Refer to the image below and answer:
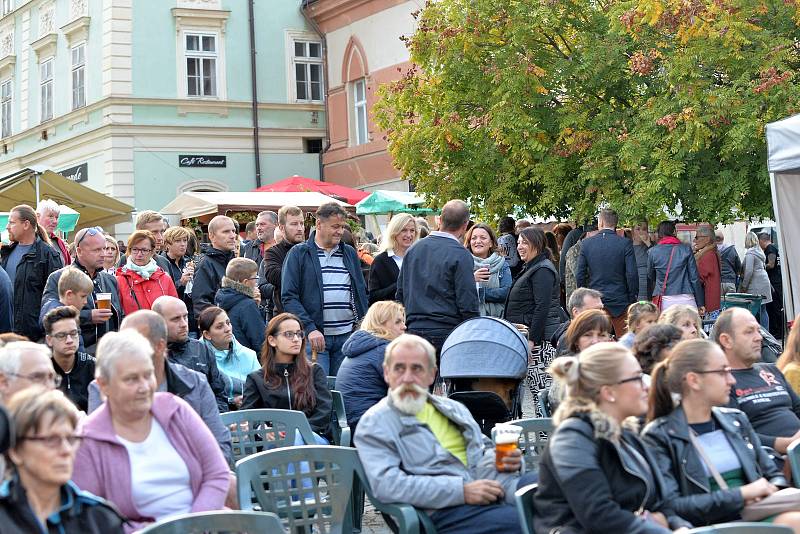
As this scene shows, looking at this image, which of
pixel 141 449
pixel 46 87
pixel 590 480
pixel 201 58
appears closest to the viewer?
pixel 590 480

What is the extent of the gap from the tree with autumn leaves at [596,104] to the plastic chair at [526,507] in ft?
32.1

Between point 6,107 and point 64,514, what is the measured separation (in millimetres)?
36239

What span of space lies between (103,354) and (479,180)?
42.1 feet

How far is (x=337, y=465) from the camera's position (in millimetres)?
5855

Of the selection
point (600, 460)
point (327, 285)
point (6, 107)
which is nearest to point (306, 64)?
point (6, 107)

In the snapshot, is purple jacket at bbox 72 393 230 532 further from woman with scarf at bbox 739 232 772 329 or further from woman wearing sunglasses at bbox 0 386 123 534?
woman with scarf at bbox 739 232 772 329

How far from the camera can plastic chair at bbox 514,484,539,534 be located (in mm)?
5133

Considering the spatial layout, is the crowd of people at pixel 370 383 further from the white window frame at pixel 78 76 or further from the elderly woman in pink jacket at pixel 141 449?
the white window frame at pixel 78 76

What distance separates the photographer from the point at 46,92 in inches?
1371

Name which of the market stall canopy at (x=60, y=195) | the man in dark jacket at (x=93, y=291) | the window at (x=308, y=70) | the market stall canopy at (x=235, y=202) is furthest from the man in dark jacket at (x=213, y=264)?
the window at (x=308, y=70)

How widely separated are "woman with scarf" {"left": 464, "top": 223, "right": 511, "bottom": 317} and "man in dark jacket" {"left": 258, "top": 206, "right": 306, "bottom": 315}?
5.42ft

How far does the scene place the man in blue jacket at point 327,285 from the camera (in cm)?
942

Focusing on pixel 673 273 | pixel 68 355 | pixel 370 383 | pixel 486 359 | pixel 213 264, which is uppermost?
pixel 213 264

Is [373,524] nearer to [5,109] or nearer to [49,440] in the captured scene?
[49,440]
